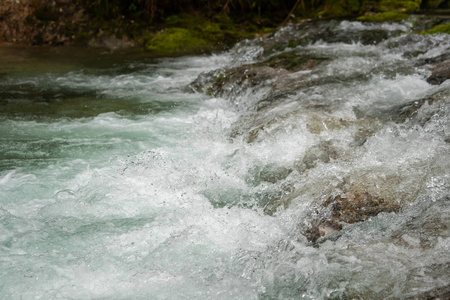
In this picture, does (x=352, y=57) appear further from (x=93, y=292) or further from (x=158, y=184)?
(x=93, y=292)

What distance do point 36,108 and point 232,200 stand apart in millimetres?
3691

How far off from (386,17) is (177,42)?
451 centimetres

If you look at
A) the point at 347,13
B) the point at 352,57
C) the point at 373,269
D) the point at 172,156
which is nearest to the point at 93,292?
the point at 373,269

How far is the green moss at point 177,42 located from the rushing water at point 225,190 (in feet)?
11.0

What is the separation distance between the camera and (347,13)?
9.77 m

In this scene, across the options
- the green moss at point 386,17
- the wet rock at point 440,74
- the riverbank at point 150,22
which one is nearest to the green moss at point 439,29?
the green moss at point 386,17

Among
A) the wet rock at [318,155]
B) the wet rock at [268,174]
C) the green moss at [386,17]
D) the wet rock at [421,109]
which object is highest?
the green moss at [386,17]

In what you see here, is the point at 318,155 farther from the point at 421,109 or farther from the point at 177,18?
the point at 177,18

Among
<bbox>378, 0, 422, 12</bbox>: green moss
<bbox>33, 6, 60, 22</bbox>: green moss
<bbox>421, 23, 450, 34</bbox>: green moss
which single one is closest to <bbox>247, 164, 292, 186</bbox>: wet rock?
<bbox>421, 23, 450, 34</bbox>: green moss

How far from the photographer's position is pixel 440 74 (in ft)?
16.1

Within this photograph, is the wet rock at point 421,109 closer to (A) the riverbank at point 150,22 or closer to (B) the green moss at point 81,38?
(A) the riverbank at point 150,22

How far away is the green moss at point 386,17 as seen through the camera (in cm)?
848

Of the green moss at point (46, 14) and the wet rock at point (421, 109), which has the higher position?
the green moss at point (46, 14)

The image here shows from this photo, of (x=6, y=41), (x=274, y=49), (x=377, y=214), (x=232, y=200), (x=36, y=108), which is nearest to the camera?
(x=377, y=214)
